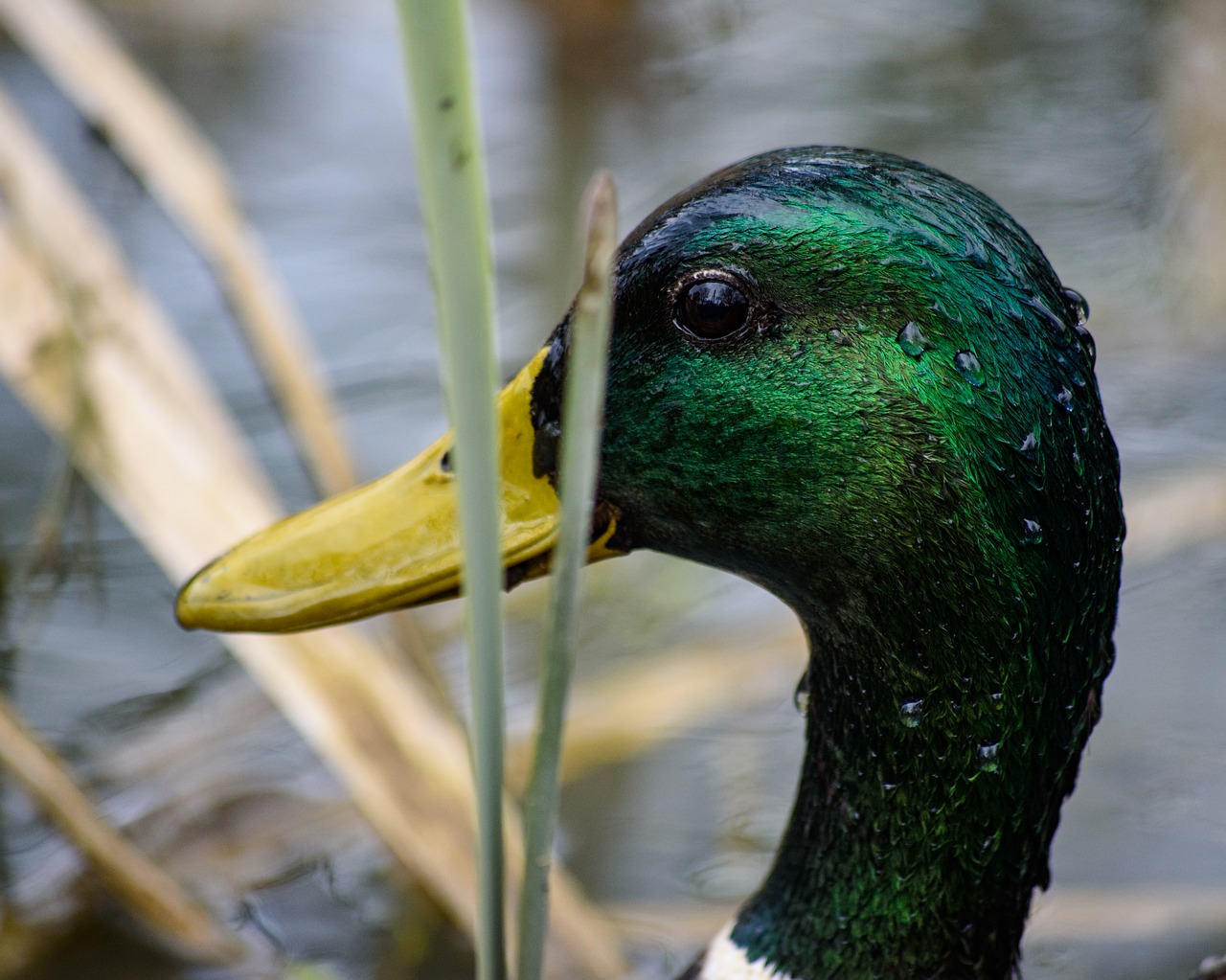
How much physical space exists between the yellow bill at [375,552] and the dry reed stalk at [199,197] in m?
1.18

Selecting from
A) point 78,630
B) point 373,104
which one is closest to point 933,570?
point 78,630

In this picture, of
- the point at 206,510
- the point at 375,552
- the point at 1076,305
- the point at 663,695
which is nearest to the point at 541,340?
the point at 663,695

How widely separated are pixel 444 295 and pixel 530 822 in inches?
14.2

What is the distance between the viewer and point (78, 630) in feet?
10.5

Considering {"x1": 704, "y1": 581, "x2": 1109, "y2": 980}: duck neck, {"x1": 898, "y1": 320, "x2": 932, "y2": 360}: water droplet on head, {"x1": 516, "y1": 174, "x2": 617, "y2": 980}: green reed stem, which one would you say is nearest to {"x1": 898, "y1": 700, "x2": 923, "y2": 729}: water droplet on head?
{"x1": 704, "y1": 581, "x2": 1109, "y2": 980}: duck neck

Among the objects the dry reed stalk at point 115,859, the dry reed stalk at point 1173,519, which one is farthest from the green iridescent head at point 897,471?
the dry reed stalk at point 1173,519

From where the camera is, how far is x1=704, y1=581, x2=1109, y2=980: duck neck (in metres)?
1.38

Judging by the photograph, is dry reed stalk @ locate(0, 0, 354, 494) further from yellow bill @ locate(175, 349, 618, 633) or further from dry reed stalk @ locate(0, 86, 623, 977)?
yellow bill @ locate(175, 349, 618, 633)

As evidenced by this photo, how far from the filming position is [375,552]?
1.44m

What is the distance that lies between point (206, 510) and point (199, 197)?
24.9 inches

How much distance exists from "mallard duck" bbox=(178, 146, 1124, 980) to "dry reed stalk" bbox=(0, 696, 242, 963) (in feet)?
3.30

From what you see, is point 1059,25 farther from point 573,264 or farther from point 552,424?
point 552,424

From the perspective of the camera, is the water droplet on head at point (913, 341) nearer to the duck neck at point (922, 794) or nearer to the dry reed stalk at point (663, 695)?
the duck neck at point (922, 794)

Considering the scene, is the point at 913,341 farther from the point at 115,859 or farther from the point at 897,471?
the point at 115,859
